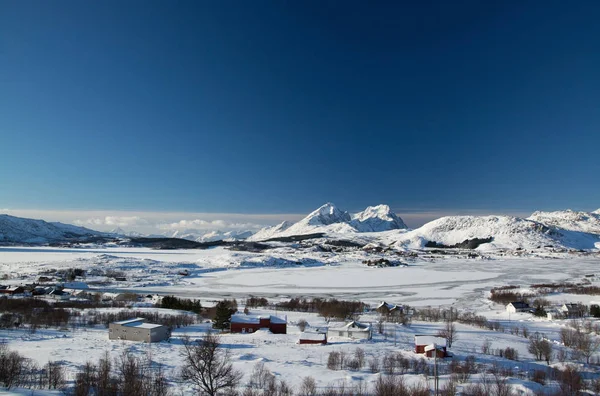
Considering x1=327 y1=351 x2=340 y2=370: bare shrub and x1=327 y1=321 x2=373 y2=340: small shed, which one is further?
x1=327 y1=321 x2=373 y2=340: small shed

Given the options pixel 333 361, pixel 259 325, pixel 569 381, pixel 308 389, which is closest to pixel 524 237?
pixel 259 325

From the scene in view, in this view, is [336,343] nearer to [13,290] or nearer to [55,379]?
[55,379]

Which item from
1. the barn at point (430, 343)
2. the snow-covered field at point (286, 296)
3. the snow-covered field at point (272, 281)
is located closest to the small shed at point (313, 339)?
the snow-covered field at point (286, 296)

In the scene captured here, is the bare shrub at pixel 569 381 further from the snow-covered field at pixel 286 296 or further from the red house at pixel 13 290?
the red house at pixel 13 290

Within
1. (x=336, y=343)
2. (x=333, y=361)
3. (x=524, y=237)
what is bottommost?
(x=336, y=343)

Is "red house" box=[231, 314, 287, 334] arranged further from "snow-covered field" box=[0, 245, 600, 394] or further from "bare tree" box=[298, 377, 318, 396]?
"bare tree" box=[298, 377, 318, 396]

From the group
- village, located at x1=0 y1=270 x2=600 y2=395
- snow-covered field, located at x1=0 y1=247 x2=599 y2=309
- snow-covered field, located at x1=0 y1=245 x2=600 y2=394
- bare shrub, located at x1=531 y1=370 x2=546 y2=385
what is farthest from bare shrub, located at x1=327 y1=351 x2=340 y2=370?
snow-covered field, located at x1=0 y1=247 x2=599 y2=309
